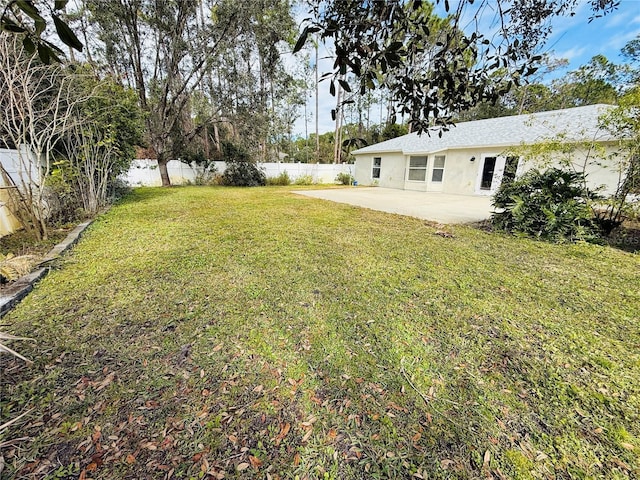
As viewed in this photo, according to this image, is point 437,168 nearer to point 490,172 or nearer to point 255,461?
point 490,172

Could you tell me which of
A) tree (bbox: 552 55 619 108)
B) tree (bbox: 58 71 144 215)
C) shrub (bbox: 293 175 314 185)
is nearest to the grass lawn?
tree (bbox: 58 71 144 215)

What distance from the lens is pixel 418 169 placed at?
1454 centimetres

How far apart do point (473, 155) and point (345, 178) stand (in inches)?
322

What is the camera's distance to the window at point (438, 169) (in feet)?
45.1

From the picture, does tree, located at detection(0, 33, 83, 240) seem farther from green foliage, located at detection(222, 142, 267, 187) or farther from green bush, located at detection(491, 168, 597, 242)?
green foliage, located at detection(222, 142, 267, 187)

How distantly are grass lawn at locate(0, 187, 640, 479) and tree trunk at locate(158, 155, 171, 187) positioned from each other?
11.3m

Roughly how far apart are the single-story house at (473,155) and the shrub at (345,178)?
7.60 ft

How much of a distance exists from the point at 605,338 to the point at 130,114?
9.83 meters

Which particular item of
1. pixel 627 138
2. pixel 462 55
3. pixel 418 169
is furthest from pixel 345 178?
pixel 462 55

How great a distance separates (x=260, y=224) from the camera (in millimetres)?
6031

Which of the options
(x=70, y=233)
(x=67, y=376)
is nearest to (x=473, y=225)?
(x=67, y=376)

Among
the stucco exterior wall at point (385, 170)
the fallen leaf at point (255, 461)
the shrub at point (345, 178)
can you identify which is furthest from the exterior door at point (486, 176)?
the fallen leaf at point (255, 461)

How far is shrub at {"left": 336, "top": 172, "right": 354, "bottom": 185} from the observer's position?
18736mm

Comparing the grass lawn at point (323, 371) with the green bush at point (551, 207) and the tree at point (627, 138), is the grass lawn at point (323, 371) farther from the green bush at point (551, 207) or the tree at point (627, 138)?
the tree at point (627, 138)
